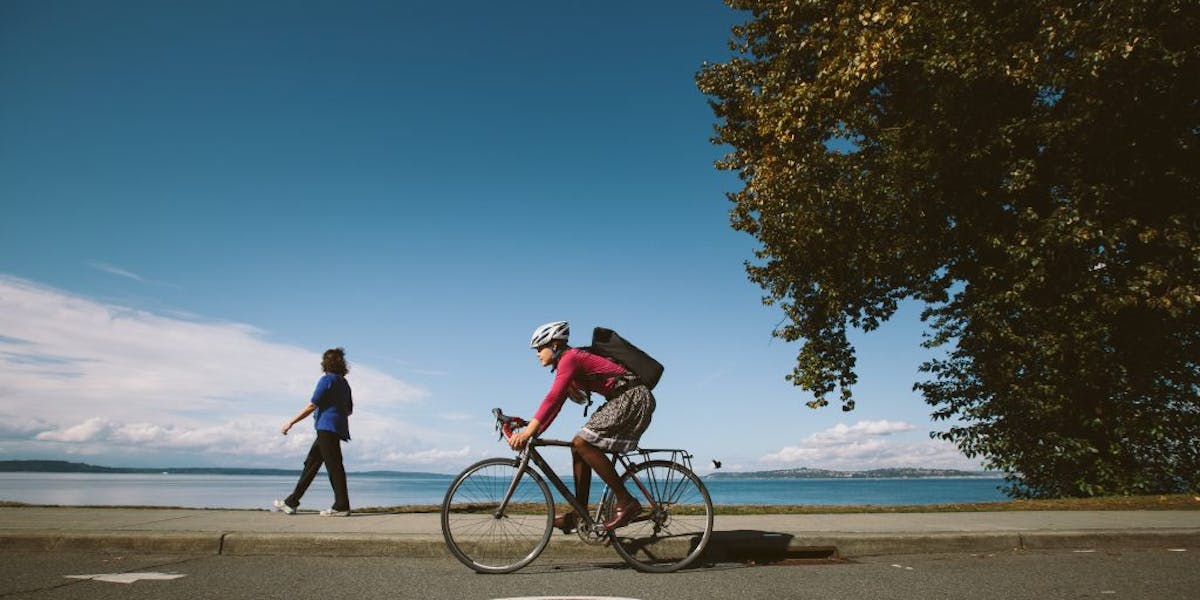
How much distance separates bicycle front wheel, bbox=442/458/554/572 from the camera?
5121 millimetres

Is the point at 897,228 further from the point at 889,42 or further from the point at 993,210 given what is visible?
the point at 889,42

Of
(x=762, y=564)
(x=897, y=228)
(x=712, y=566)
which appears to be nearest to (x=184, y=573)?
(x=712, y=566)

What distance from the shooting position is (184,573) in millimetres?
4992

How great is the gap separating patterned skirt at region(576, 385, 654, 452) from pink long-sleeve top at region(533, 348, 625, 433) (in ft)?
0.47

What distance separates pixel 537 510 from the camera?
5.25 meters

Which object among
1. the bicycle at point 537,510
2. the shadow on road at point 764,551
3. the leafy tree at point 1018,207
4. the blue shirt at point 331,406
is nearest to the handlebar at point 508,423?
the bicycle at point 537,510

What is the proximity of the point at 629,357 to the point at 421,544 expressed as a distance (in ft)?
8.01

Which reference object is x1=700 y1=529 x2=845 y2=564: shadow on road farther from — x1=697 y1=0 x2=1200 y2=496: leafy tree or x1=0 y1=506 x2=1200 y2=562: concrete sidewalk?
x1=697 y1=0 x2=1200 y2=496: leafy tree

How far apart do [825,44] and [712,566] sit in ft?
31.4

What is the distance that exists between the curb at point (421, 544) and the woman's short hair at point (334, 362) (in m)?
2.58

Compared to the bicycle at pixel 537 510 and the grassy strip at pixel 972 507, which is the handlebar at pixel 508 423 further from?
the grassy strip at pixel 972 507

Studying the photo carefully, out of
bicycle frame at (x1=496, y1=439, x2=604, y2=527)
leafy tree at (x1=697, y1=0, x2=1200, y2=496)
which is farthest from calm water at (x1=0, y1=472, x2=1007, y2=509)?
leafy tree at (x1=697, y1=0, x2=1200, y2=496)

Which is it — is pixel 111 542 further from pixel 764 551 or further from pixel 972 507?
pixel 972 507

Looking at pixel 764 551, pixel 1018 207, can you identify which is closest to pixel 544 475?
pixel 764 551
